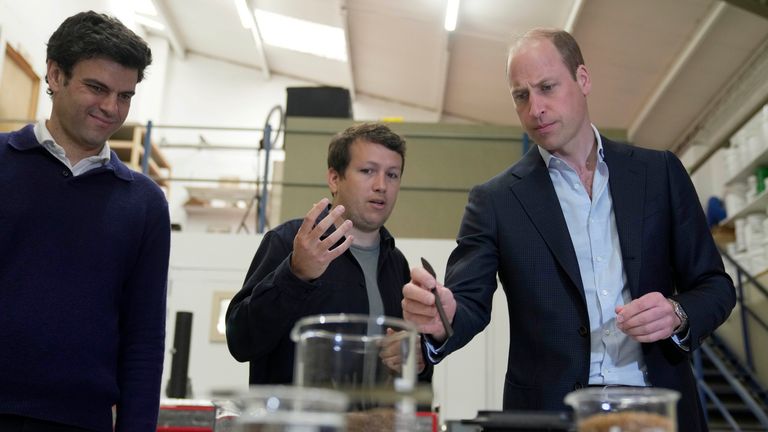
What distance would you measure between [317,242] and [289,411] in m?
0.71

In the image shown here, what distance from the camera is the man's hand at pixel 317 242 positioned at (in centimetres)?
130

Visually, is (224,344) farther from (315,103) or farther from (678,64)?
(678,64)

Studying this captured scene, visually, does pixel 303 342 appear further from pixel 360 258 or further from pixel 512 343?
pixel 360 258

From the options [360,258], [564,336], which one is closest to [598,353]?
[564,336]

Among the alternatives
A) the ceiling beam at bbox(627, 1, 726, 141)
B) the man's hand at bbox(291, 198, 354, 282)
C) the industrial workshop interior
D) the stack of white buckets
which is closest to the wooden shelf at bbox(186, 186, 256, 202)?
the industrial workshop interior

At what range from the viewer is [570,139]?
5.22 ft

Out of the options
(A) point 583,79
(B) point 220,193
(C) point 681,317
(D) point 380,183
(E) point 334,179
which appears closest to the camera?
(C) point 681,317

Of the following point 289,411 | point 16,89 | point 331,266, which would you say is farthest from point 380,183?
point 16,89

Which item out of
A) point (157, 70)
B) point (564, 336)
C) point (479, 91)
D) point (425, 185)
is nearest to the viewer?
point (564, 336)

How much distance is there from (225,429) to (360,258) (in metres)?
0.95

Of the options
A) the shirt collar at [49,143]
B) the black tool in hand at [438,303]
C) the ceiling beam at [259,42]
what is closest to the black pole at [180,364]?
the shirt collar at [49,143]

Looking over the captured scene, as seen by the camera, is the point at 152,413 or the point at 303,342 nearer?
the point at 303,342

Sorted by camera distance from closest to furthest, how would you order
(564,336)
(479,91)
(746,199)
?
(564,336) < (746,199) < (479,91)

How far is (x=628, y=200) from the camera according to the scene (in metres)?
1.51
